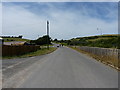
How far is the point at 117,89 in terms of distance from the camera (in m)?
7.77

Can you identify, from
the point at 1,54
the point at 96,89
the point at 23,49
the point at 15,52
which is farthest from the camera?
the point at 23,49

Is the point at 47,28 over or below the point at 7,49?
over

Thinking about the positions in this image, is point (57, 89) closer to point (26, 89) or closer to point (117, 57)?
point (26, 89)

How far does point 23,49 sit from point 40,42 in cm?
10151

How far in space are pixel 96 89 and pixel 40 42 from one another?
136 metres

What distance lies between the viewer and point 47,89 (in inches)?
300

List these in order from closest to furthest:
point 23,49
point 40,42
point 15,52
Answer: point 15,52 → point 23,49 → point 40,42

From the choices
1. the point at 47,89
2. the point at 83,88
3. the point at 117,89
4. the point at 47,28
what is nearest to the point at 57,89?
the point at 47,89

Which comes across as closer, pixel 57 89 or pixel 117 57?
pixel 57 89

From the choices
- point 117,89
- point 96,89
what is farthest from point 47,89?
point 117,89

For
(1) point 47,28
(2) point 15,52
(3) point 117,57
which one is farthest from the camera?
(1) point 47,28

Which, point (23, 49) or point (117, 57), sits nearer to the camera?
point (117, 57)

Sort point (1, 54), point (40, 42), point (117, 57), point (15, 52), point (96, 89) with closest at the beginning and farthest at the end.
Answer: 1. point (96, 89)
2. point (117, 57)
3. point (1, 54)
4. point (15, 52)
5. point (40, 42)

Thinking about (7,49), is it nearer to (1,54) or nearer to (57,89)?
(1,54)
